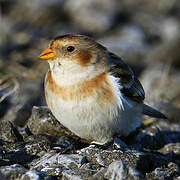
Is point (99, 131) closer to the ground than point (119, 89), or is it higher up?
closer to the ground

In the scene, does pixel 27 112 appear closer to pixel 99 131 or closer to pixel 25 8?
pixel 99 131

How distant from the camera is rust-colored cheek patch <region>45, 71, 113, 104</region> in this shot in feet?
13.9

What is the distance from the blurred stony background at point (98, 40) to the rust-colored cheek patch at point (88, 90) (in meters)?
→ 0.59

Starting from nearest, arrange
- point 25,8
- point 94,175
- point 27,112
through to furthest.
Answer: point 94,175, point 27,112, point 25,8

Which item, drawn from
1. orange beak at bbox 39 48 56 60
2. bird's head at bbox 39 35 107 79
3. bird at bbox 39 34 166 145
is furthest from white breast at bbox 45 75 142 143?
orange beak at bbox 39 48 56 60

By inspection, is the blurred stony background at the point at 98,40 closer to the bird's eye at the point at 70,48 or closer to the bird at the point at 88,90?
the bird at the point at 88,90

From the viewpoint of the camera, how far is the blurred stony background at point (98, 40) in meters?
5.32

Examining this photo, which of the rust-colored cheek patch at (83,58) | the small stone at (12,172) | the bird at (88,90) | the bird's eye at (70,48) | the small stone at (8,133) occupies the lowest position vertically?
the small stone at (8,133)

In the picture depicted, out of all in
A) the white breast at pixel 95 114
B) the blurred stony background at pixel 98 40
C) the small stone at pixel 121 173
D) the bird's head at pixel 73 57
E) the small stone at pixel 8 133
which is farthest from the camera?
the blurred stony background at pixel 98 40

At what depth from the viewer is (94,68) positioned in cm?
Result: 443

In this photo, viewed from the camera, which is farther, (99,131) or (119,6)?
(119,6)

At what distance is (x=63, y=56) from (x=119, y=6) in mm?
7310

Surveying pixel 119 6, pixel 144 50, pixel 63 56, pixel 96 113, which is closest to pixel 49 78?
pixel 63 56

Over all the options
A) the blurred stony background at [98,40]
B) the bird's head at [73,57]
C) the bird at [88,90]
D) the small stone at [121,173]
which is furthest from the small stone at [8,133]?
the small stone at [121,173]
